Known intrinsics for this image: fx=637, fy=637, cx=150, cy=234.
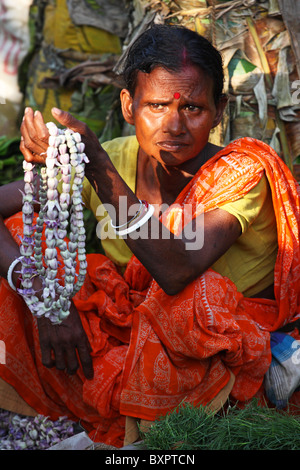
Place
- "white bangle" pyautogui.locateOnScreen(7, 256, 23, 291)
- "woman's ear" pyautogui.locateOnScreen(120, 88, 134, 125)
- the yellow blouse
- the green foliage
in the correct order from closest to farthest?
the green foliage, "white bangle" pyautogui.locateOnScreen(7, 256, 23, 291), the yellow blouse, "woman's ear" pyautogui.locateOnScreen(120, 88, 134, 125)

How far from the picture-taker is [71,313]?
2.26 m

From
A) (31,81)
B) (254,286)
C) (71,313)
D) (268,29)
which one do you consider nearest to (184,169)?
(254,286)

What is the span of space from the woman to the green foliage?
0.19 metres

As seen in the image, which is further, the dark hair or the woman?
the dark hair

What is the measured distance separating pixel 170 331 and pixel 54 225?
0.54 metres

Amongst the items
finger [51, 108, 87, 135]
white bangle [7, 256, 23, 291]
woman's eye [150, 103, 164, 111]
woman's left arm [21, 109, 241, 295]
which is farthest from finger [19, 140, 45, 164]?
woman's eye [150, 103, 164, 111]

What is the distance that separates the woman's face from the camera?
7.46 feet

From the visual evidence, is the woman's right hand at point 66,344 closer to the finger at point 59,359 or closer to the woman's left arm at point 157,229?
the finger at point 59,359

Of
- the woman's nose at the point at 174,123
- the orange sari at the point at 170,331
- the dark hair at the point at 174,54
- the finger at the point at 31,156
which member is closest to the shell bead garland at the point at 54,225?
the finger at the point at 31,156

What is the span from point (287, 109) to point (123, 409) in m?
1.87

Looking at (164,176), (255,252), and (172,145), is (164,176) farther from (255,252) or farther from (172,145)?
(255,252)

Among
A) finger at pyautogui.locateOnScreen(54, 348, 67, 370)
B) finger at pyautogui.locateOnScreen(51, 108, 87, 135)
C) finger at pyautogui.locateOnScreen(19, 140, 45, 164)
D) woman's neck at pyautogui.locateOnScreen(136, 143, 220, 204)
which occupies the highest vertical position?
finger at pyautogui.locateOnScreen(51, 108, 87, 135)

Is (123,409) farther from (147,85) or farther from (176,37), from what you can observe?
(176,37)

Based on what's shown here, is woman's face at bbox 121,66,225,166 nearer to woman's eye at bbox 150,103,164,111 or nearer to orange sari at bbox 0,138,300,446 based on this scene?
woman's eye at bbox 150,103,164,111
